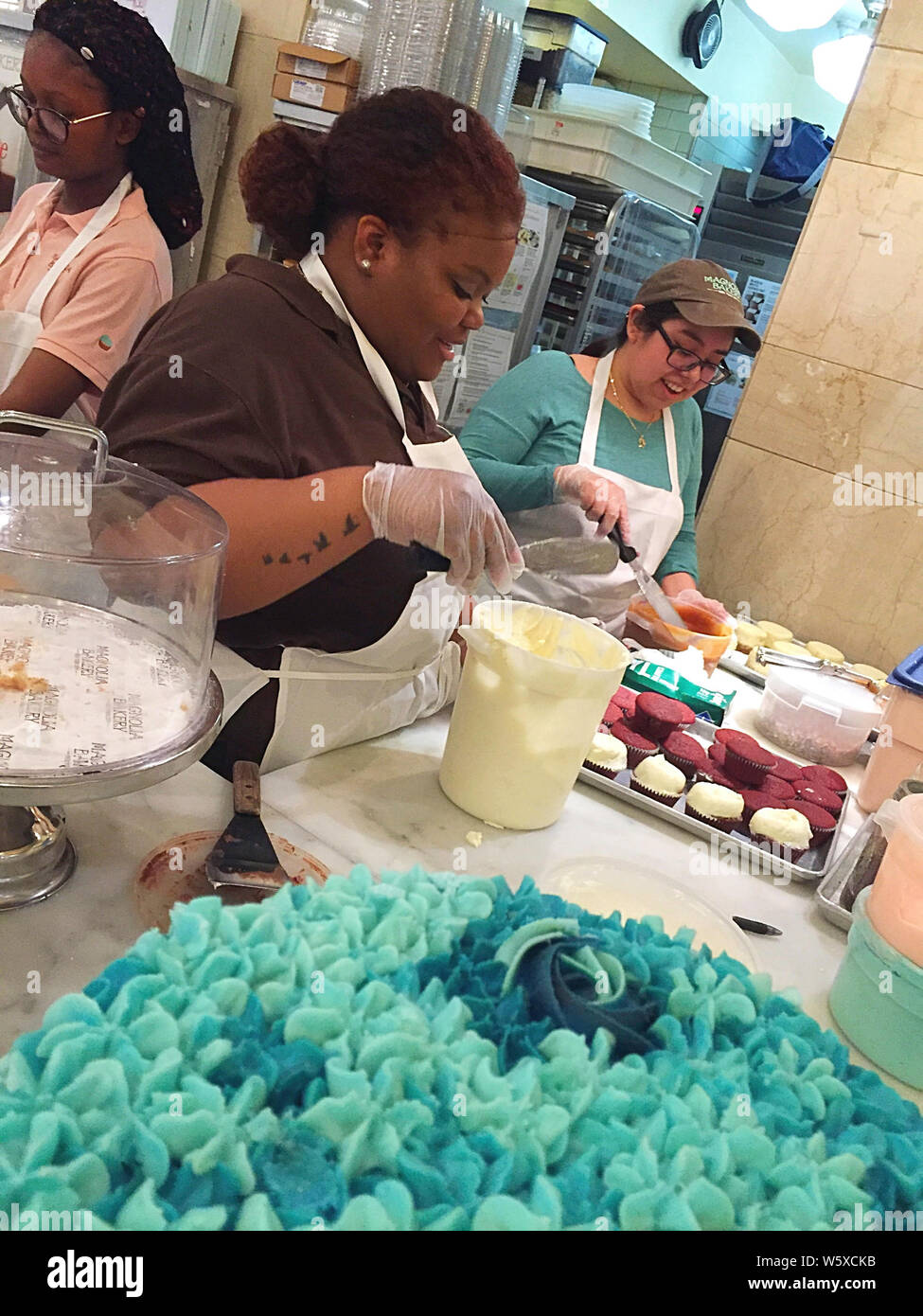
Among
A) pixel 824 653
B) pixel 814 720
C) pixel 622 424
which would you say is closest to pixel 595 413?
pixel 622 424

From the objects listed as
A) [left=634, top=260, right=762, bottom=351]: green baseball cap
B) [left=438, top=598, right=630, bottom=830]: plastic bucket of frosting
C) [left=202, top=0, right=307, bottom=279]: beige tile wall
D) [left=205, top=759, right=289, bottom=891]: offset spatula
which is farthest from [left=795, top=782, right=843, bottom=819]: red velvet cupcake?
[left=202, top=0, right=307, bottom=279]: beige tile wall

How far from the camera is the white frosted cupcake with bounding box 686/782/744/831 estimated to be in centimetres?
140

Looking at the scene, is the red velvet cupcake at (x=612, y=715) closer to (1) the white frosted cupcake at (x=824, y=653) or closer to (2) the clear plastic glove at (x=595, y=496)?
(2) the clear plastic glove at (x=595, y=496)

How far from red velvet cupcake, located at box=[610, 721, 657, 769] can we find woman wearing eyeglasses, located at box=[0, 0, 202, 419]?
4.56ft

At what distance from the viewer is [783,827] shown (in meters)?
1.37

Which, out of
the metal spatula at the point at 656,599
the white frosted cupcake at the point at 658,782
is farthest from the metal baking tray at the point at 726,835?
the metal spatula at the point at 656,599

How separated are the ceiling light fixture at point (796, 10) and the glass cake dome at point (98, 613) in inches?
129

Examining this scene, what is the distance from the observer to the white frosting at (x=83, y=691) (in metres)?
0.77

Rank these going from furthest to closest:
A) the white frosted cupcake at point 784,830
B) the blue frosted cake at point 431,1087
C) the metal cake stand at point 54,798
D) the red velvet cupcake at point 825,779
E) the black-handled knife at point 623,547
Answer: the black-handled knife at point 623,547 → the red velvet cupcake at point 825,779 → the white frosted cupcake at point 784,830 → the metal cake stand at point 54,798 → the blue frosted cake at point 431,1087

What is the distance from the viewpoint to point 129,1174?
1.69ft

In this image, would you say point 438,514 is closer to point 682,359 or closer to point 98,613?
point 98,613

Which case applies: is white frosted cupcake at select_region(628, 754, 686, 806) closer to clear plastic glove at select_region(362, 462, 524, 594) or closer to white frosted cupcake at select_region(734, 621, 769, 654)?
clear plastic glove at select_region(362, 462, 524, 594)

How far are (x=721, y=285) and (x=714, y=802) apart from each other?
1.47m

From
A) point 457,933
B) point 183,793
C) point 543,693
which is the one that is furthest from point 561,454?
point 457,933
